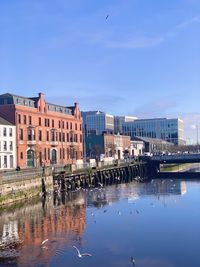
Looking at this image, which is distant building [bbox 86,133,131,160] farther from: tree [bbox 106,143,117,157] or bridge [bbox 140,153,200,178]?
bridge [bbox 140,153,200,178]

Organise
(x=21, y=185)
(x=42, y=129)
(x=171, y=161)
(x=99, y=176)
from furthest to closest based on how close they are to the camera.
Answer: (x=171, y=161) → (x=42, y=129) → (x=99, y=176) → (x=21, y=185)

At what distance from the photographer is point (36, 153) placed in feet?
345

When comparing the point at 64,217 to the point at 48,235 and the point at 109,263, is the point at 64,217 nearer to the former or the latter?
the point at 48,235

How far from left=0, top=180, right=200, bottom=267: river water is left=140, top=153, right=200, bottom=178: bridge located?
53773 millimetres

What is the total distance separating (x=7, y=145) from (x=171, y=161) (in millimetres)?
51031

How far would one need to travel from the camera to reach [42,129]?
11100 cm

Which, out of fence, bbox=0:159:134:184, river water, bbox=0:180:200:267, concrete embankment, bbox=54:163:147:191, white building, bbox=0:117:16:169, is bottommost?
river water, bbox=0:180:200:267

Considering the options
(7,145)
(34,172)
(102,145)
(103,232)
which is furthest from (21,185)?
(102,145)

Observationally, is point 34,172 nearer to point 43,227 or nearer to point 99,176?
point 43,227

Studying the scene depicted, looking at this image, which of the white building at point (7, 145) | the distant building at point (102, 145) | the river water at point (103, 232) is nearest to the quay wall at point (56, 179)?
the river water at point (103, 232)

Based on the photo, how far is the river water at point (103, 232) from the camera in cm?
3413

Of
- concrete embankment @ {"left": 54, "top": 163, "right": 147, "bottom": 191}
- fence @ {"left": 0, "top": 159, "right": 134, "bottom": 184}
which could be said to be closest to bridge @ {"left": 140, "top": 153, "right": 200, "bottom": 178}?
concrete embankment @ {"left": 54, "top": 163, "right": 147, "bottom": 191}

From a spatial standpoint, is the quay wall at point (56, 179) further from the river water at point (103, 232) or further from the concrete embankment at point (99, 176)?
the river water at point (103, 232)

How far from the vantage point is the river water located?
3413cm
